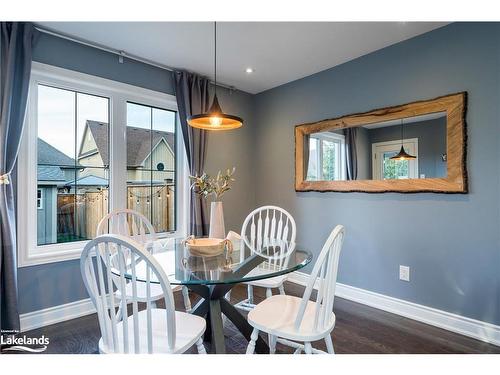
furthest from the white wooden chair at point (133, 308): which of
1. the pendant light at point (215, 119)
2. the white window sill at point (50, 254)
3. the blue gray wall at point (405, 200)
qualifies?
the blue gray wall at point (405, 200)

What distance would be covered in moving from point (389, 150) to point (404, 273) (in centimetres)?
111

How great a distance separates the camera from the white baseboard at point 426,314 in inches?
84.0

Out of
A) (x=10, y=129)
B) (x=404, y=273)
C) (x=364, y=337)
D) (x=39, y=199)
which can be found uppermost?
(x=10, y=129)

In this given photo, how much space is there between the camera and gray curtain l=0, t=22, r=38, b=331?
2.10 m

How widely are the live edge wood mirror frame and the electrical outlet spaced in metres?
0.68

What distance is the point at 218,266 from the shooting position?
168 centimetres

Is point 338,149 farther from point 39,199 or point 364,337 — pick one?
point 39,199

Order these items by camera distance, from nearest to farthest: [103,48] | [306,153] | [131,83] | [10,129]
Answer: [10,129] < [103,48] < [131,83] < [306,153]

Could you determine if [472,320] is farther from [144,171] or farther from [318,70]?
[144,171]

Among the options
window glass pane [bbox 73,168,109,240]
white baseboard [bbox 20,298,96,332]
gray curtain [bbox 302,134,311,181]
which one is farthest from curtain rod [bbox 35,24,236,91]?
white baseboard [bbox 20,298,96,332]

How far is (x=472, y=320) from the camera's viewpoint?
7.23 feet

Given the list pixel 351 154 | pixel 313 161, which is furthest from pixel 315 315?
pixel 313 161

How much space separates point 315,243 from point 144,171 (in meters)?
2.04

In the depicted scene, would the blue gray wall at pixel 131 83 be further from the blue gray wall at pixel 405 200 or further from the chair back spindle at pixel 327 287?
the chair back spindle at pixel 327 287
